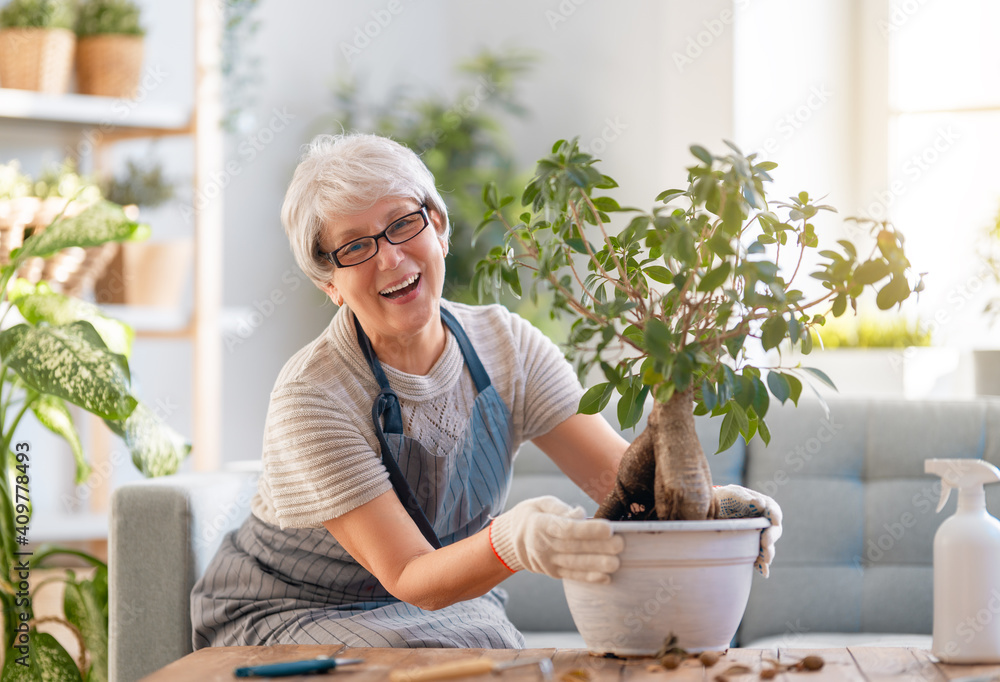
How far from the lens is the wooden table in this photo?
2.81 feet

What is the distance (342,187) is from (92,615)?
3.40 feet

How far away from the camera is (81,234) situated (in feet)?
6.23

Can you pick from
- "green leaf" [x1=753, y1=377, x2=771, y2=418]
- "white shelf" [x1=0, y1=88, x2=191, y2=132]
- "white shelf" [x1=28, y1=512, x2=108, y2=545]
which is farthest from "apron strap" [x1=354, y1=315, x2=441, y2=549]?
"white shelf" [x1=0, y1=88, x2=191, y2=132]

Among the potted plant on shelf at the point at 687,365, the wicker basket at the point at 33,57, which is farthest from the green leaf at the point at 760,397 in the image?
the wicker basket at the point at 33,57

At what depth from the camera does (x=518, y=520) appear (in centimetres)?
96

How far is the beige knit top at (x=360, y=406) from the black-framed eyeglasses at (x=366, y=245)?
0.10 meters

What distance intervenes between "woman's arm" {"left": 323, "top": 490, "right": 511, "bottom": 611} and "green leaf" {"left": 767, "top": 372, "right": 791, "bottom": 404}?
0.35m

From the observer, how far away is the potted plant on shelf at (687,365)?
0.86 meters

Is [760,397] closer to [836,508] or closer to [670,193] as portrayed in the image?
[670,193]

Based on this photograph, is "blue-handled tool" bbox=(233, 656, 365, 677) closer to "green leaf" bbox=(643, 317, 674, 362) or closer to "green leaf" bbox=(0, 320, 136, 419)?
"green leaf" bbox=(643, 317, 674, 362)

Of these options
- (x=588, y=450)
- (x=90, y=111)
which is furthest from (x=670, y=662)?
(x=90, y=111)

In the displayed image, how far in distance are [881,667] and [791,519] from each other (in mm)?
953

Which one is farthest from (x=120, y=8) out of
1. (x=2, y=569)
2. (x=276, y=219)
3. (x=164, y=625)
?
(x=164, y=625)

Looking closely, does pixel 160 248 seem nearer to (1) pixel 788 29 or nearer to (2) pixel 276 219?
(2) pixel 276 219
